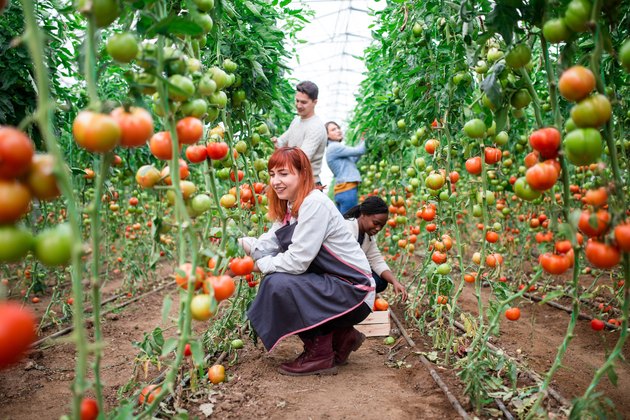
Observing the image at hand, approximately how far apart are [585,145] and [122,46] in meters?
1.15

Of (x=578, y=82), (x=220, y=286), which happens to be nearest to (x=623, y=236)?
(x=578, y=82)

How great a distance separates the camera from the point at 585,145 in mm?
1124

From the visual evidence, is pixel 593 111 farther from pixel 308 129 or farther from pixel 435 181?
pixel 308 129

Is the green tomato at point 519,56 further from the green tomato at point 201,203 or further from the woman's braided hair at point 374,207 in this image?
the woman's braided hair at point 374,207

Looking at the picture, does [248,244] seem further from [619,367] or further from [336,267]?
[619,367]

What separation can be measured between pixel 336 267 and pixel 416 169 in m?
1.45

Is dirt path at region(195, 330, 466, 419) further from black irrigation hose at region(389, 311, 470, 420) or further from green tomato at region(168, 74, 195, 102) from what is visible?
green tomato at region(168, 74, 195, 102)

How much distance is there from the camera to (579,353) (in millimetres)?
2836

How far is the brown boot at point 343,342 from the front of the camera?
2.43 meters

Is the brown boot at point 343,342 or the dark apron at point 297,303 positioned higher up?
the dark apron at point 297,303

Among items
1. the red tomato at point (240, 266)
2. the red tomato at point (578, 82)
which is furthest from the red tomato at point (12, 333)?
the red tomato at point (578, 82)

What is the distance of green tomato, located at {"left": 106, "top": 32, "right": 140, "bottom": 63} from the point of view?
1.07 meters

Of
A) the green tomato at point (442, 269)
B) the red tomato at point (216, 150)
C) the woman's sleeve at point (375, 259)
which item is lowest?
the woman's sleeve at point (375, 259)

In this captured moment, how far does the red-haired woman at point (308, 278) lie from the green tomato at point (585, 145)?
1239mm
